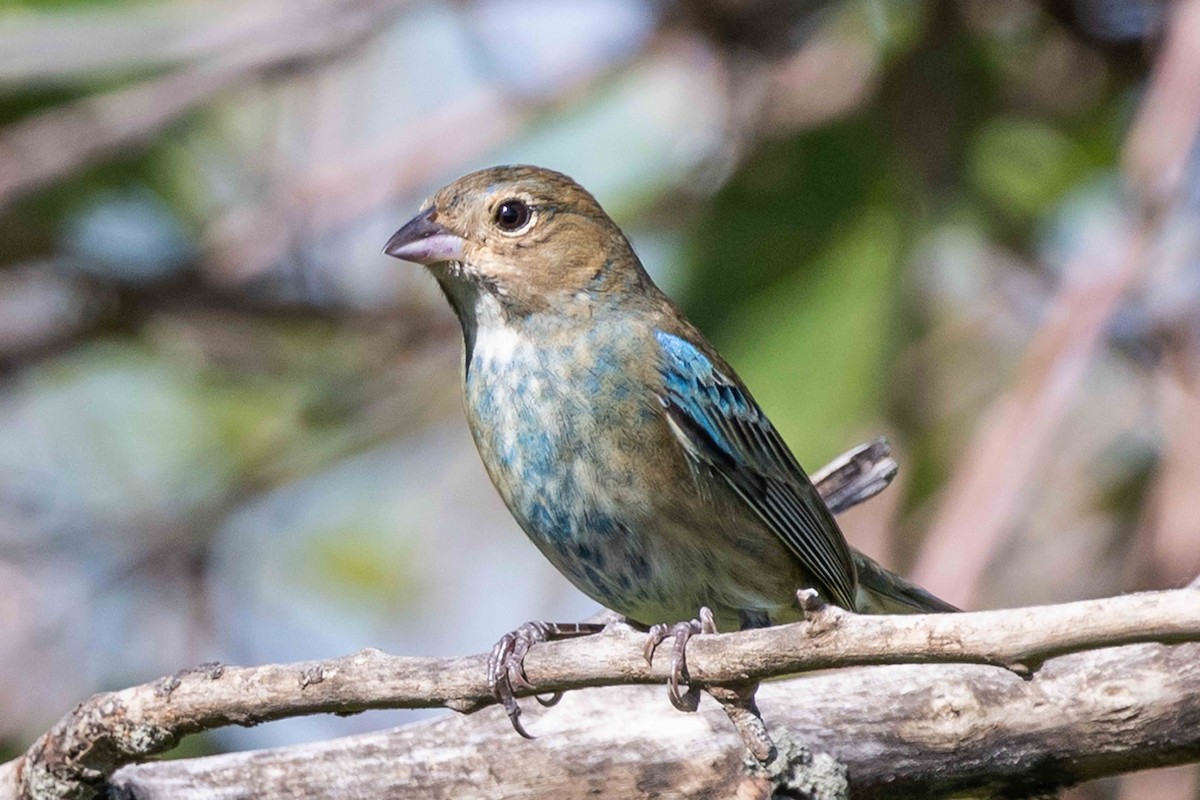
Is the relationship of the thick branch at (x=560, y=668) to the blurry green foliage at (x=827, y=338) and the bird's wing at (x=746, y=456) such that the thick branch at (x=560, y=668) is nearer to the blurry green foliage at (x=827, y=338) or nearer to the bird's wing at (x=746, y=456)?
the bird's wing at (x=746, y=456)

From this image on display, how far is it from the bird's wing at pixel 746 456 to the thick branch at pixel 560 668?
3.47 feet

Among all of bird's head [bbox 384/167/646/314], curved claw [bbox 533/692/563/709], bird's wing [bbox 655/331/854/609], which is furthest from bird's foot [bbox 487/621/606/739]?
bird's head [bbox 384/167/646/314]

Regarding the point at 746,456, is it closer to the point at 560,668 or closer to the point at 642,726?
the point at 642,726

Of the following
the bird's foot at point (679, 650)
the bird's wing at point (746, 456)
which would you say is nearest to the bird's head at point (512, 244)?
the bird's wing at point (746, 456)

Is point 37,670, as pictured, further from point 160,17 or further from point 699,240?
point 699,240

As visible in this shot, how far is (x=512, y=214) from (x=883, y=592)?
1554 millimetres

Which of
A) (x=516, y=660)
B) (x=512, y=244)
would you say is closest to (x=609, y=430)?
(x=512, y=244)

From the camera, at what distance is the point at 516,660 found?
10.8 feet

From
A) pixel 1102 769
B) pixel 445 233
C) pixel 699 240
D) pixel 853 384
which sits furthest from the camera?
pixel 699 240

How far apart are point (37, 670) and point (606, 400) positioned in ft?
9.46

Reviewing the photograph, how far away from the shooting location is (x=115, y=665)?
6.00 metres

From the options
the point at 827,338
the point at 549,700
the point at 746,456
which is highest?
the point at 827,338

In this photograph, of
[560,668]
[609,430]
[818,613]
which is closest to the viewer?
[818,613]

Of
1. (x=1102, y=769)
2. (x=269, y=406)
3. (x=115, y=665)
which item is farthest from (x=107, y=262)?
(x=1102, y=769)
